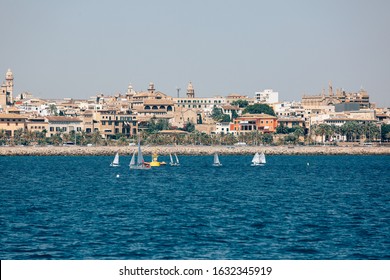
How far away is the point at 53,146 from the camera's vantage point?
584 ft

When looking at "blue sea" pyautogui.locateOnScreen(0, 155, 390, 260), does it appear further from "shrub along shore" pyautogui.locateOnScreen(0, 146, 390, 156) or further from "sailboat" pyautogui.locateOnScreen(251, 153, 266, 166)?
"shrub along shore" pyautogui.locateOnScreen(0, 146, 390, 156)

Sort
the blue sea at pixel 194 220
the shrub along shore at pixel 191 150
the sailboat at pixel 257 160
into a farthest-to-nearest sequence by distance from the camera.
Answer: the shrub along shore at pixel 191 150, the sailboat at pixel 257 160, the blue sea at pixel 194 220

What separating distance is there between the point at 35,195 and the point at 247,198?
49.2 ft

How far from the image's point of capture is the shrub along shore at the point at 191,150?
17150cm

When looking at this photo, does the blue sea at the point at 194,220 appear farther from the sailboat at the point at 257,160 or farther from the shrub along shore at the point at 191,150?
the shrub along shore at the point at 191,150

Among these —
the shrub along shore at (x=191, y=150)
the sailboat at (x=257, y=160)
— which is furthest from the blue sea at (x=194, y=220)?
the shrub along shore at (x=191, y=150)

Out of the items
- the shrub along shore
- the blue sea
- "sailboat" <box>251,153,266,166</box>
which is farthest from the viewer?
the shrub along shore

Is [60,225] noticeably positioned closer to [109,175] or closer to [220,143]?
[109,175]

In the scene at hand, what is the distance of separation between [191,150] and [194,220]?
130 meters

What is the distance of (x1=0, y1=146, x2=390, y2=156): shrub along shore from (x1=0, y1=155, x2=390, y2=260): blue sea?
3498 inches

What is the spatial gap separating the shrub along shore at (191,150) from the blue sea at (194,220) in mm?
88856

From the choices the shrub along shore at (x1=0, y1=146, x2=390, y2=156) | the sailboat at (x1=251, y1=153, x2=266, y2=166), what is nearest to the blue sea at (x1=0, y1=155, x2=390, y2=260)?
the sailboat at (x1=251, y1=153, x2=266, y2=166)

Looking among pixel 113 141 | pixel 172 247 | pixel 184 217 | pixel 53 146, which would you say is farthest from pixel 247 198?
pixel 113 141

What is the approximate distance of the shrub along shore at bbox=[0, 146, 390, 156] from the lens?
172 meters
